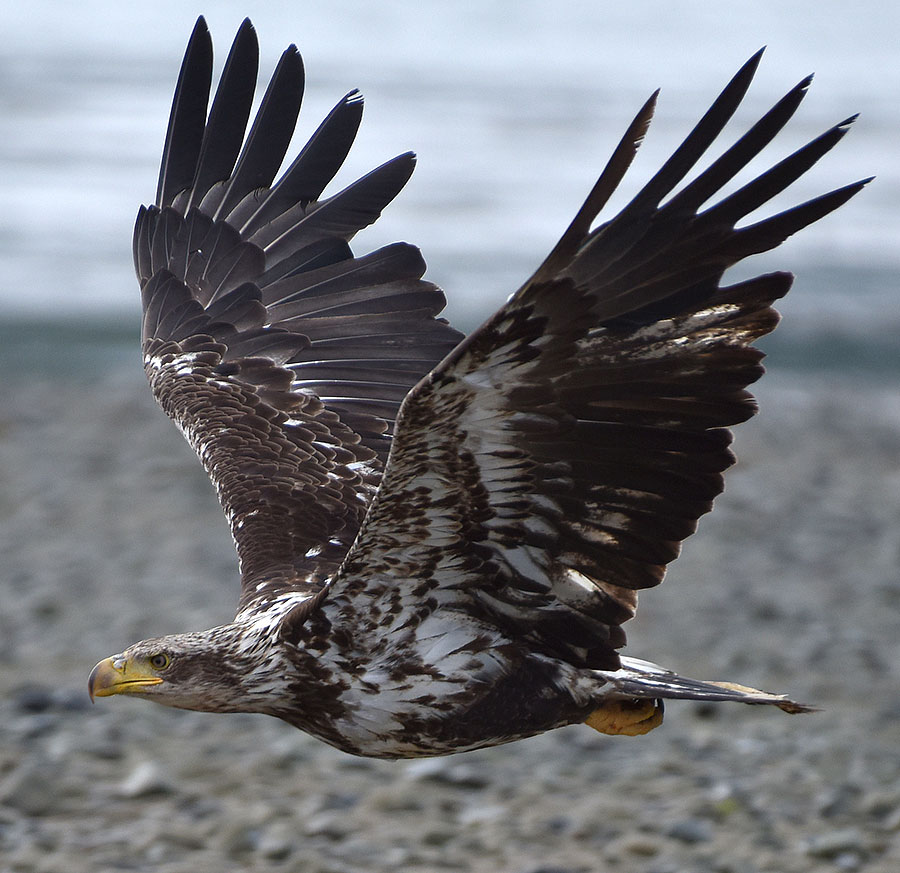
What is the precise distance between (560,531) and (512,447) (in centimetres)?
37

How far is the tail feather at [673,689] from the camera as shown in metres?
4.73

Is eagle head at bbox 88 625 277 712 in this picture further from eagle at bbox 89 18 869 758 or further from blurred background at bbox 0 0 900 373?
A: blurred background at bbox 0 0 900 373

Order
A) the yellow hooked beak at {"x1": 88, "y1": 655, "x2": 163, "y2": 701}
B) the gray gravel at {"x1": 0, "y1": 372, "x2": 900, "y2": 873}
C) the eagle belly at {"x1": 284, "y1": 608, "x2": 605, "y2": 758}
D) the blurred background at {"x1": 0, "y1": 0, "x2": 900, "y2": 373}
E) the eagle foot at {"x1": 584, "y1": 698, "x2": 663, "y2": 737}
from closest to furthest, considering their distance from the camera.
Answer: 1. the eagle belly at {"x1": 284, "y1": 608, "x2": 605, "y2": 758}
2. the yellow hooked beak at {"x1": 88, "y1": 655, "x2": 163, "y2": 701}
3. the eagle foot at {"x1": 584, "y1": 698, "x2": 663, "y2": 737}
4. the gray gravel at {"x1": 0, "y1": 372, "x2": 900, "y2": 873}
5. the blurred background at {"x1": 0, "y1": 0, "x2": 900, "y2": 373}

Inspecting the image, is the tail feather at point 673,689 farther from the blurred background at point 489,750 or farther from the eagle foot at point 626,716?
the blurred background at point 489,750

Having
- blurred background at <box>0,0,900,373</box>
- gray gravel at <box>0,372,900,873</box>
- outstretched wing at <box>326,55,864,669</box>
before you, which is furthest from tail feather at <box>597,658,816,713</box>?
blurred background at <box>0,0,900,373</box>

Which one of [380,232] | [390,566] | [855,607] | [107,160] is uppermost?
[107,160]

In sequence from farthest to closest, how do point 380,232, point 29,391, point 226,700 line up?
point 380,232 → point 29,391 → point 226,700

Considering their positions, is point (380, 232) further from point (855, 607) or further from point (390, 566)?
point (390, 566)

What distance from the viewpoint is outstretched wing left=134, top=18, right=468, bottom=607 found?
583 cm

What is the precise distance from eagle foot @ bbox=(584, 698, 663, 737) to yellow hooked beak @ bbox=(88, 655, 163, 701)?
54.5 inches

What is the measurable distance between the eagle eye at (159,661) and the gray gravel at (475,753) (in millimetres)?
1803

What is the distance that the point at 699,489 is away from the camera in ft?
14.0

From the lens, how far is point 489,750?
7344 mm

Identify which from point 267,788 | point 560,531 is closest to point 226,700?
point 560,531
